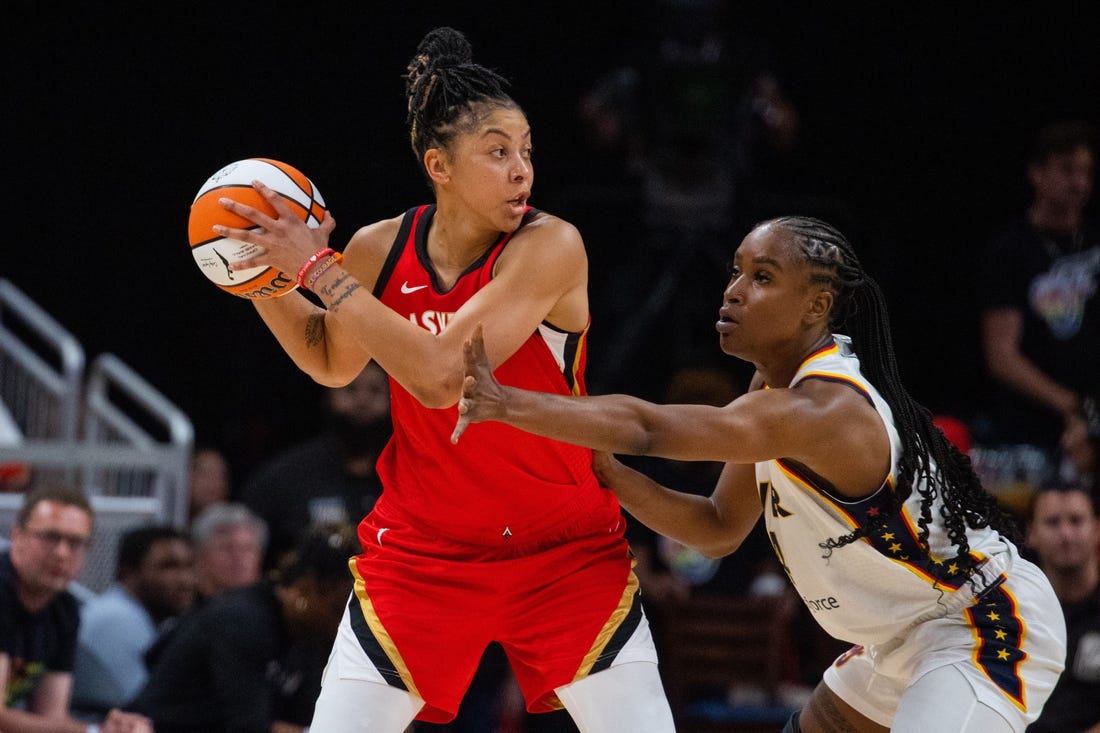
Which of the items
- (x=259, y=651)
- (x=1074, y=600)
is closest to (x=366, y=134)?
(x=259, y=651)

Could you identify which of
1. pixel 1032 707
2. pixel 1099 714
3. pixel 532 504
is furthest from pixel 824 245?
pixel 1099 714

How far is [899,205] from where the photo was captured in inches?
387

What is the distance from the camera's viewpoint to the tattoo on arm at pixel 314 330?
370 cm

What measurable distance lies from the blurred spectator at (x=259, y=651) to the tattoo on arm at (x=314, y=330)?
2.00 metres

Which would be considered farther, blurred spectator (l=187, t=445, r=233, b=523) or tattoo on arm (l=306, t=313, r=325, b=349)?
blurred spectator (l=187, t=445, r=233, b=523)

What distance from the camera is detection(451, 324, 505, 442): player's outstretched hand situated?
301 cm

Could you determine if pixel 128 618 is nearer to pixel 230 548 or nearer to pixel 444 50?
pixel 230 548

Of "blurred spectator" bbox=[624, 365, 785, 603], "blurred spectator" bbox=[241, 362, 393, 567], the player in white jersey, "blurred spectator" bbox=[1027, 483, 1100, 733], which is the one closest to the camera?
the player in white jersey

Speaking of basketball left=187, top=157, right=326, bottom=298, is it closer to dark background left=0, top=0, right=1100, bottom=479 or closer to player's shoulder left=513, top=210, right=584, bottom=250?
player's shoulder left=513, top=210, right=584, bottom=250

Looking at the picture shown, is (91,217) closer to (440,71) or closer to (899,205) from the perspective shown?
(899,205)

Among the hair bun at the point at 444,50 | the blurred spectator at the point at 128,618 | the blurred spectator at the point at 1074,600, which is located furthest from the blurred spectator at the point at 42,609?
the blurred spectator at the point at 1074,600

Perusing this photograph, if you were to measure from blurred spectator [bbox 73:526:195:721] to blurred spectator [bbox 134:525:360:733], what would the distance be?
773 mm

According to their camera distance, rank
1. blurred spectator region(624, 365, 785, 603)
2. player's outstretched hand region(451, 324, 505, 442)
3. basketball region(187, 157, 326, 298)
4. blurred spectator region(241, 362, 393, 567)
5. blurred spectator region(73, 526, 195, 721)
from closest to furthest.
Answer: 1. player's outstretched hand region(451, 324, 505, 442)
2. basketball region(187, 157, 326, 298)
3. blurred spectator region(73, 526, 195, 721)
4. blurred spectator region(241, 362, 393, 567)
5. blurred spectator region(624, 365, 785, 603)

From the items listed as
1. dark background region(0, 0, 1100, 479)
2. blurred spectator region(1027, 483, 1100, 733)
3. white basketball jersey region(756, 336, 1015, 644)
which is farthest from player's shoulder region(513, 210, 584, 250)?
dark background region(0, 0, 1100, 479)
